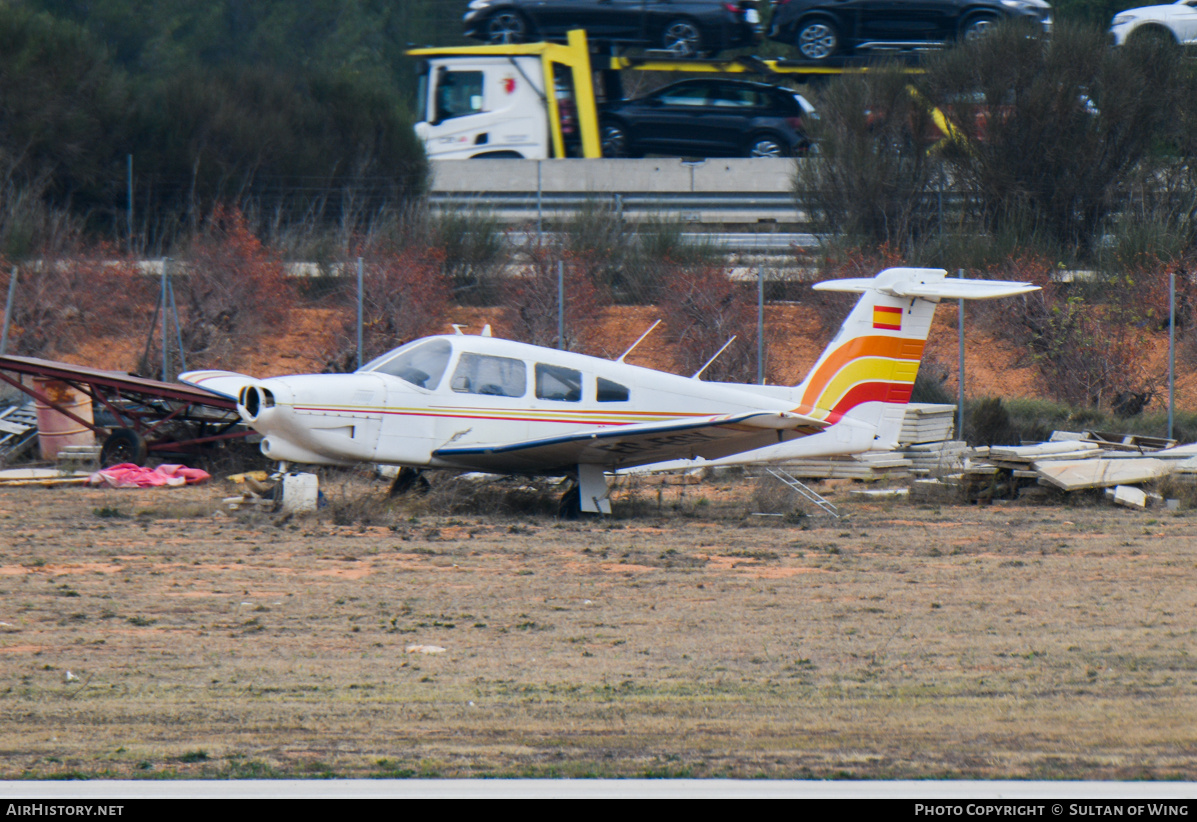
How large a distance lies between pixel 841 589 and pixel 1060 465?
21.5 feet

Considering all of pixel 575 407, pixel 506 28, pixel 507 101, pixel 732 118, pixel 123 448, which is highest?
pixel 506 28

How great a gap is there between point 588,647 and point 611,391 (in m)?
6.46

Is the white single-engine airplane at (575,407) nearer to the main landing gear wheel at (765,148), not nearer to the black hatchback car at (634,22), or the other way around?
the main landing gear wheel at (765,148)

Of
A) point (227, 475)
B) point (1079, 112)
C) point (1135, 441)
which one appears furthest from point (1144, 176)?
point (227, 475)

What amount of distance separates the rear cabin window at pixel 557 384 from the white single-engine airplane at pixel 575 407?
13 millimetres

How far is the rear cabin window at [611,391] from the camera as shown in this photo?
548 inches

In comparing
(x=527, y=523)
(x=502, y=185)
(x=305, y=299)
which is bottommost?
(x=527, y=523)

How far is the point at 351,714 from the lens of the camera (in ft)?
19.7

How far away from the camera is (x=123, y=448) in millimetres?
16109

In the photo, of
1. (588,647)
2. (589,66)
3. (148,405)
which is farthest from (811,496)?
(589,66)

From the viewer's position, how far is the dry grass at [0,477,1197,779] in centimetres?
536

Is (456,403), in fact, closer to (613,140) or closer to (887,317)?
(887,317)

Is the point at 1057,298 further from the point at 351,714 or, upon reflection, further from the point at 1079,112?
the point at 351,714

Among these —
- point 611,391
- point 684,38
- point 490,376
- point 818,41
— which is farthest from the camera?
point 818,41
